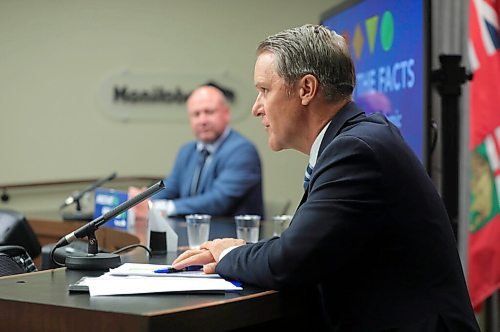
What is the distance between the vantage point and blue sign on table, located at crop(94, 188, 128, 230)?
10.4 feet

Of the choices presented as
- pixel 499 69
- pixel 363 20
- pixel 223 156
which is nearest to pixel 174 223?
pixel 223 156

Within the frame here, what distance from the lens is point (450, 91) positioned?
2.66 m

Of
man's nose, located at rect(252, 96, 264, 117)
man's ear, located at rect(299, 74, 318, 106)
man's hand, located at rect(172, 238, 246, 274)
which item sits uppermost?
man's ear, located at rect(299, 74, 318, 106)

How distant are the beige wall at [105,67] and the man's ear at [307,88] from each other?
13.4 ft

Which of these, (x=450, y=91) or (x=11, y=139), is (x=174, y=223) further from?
(x=11, y=139)

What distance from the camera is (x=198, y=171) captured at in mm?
4105

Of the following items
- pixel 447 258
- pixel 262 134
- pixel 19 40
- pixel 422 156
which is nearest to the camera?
pixel 447 258

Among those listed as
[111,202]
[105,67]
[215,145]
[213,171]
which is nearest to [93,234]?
[111,202]

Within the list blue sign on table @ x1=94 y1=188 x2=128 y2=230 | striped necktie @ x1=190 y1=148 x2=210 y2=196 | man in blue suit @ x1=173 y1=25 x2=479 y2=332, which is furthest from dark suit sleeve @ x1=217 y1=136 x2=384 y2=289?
striped necktie @ x1=190 y1=148 x2=210 y2=196

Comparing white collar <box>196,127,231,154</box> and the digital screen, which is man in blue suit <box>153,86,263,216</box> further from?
the digital screen

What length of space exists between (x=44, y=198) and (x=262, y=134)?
167cm

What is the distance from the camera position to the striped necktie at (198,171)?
4.08 meters

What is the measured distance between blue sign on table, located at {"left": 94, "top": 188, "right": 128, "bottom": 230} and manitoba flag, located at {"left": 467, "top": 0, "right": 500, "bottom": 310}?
1.38m

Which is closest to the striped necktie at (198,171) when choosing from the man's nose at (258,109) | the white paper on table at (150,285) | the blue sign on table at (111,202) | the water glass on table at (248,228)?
the blue sign on table at (111,202)
